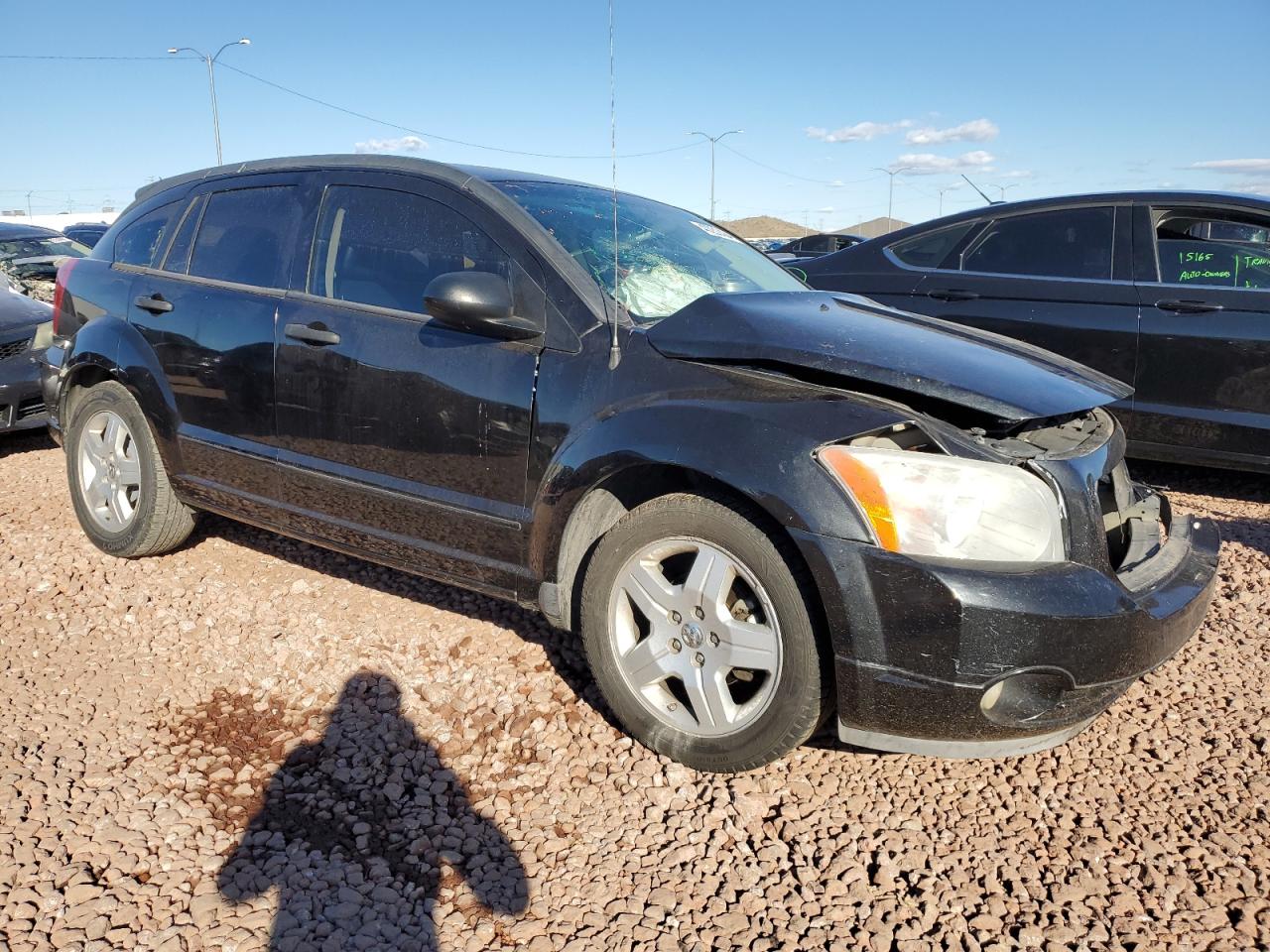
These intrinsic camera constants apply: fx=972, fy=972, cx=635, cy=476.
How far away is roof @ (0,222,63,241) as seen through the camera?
14289 millimetres

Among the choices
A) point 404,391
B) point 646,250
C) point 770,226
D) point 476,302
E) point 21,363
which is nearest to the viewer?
point 476,302

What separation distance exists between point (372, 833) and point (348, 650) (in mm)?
1121

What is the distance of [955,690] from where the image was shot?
2.35 metres

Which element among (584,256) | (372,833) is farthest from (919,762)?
(584,256)

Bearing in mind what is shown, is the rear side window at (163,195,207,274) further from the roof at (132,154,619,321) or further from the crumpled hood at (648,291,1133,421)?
the crumpled hood at (648,291,1133,421)

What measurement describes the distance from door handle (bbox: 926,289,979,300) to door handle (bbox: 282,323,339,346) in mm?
3857

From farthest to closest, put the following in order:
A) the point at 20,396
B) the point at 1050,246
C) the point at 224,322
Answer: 1. the point at 20,396
2. the point at 1050,246
3. the point at 224,322

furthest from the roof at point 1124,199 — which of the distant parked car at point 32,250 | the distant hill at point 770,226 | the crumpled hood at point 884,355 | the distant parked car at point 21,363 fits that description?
the distant hill at point 770,226

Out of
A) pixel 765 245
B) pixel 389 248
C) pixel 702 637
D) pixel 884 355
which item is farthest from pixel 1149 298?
pixel 765 245

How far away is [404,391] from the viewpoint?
3271mm

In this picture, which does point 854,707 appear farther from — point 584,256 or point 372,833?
point 584,256

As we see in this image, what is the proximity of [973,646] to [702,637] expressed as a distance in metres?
0.70

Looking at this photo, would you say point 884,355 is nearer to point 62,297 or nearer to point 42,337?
point 62,297

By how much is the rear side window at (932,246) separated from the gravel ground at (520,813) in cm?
300
